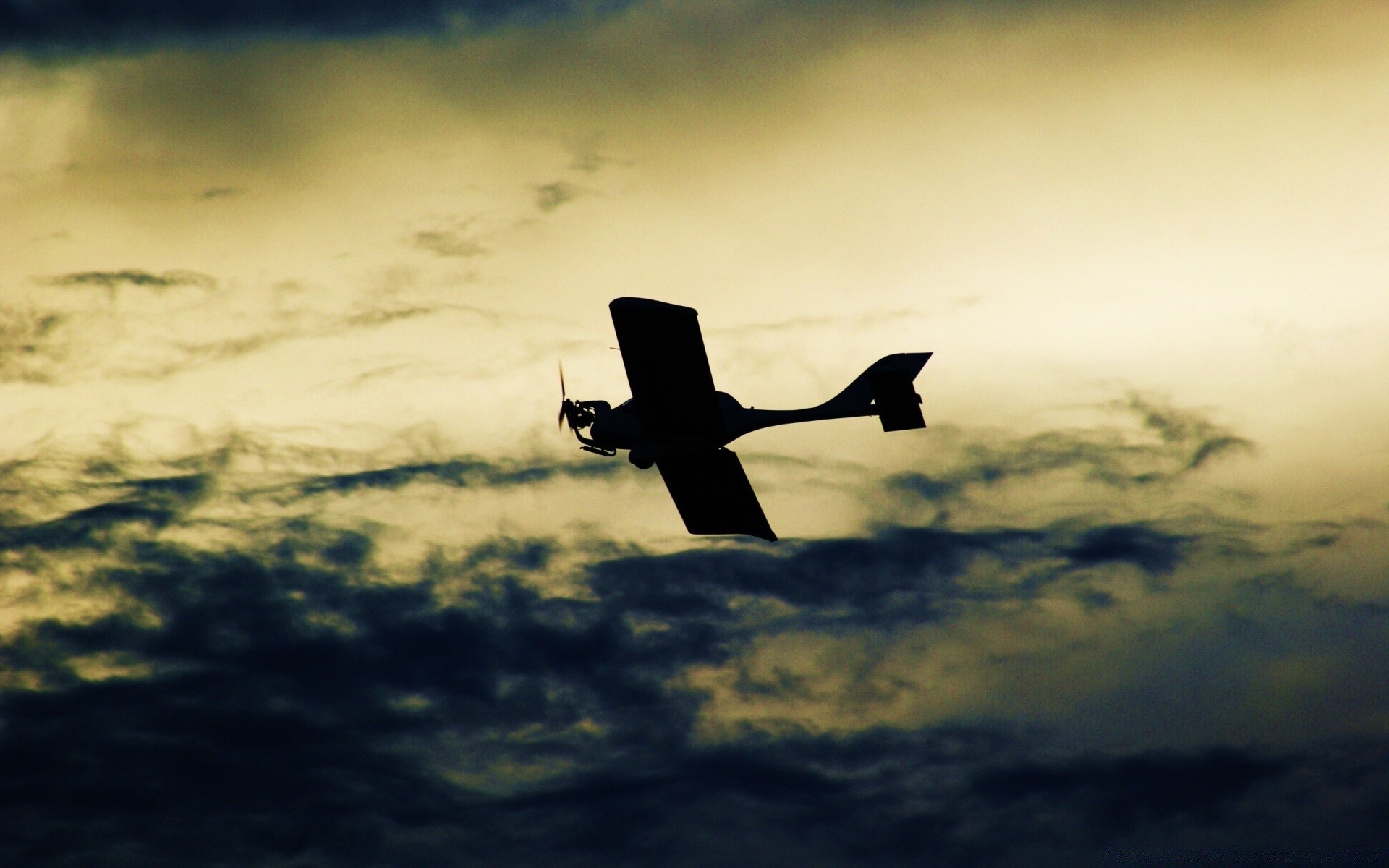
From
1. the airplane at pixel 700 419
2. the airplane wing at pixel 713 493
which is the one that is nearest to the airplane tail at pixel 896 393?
the airplane at pixel 700 419

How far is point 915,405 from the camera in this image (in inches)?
1373

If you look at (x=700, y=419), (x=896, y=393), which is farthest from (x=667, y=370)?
(x=896, y=393)

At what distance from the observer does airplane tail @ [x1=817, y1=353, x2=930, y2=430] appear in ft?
114

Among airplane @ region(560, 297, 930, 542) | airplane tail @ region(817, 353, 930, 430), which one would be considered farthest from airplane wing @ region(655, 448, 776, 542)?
airplane tail @ region(817, 353, 930, 430)

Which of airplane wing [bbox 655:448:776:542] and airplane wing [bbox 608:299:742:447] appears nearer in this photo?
airplane wing [bbox 608:299:742:447]

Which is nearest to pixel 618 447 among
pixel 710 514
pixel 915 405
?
pixel 710 514

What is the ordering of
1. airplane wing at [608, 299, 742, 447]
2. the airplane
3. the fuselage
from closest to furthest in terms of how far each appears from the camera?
airplane wing at [608, 299, 742, 447], the airplane, the fuselage

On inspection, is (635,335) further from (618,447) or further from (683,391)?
(618,447)

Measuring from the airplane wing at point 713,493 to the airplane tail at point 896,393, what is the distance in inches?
154

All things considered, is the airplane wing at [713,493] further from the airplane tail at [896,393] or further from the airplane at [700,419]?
the airplane tail at [896,393]

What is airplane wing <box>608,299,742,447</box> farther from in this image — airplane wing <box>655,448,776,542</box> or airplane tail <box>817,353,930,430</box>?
airplane tail <box>817,353,930,430</box>

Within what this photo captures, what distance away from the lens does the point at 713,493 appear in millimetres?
36000

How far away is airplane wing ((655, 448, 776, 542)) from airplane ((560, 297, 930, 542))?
2cm

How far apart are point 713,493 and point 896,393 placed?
21.4ft
